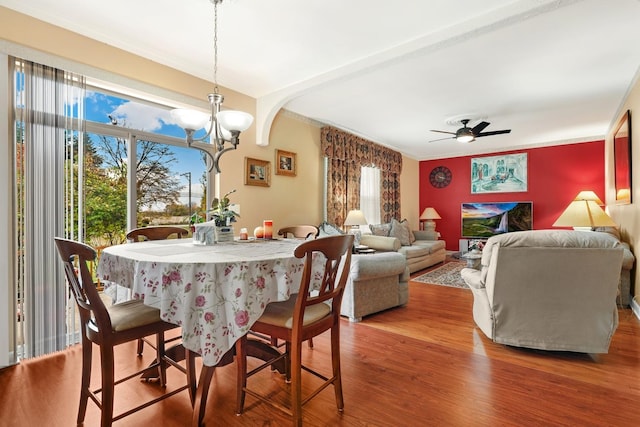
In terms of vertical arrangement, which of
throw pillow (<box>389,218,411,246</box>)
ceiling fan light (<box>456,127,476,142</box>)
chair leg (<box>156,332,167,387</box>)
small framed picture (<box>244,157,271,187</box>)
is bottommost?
chair leg (<box>156,332,167,387</box>)

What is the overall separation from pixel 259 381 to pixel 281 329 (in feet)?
2.41

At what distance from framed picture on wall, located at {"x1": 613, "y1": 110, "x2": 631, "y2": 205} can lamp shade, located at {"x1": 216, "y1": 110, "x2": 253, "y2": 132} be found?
14.3ft

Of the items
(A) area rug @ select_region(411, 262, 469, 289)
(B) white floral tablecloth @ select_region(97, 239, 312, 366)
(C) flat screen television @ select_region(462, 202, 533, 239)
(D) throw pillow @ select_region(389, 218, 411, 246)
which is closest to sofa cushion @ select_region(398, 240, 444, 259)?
(D) throw pillow @ select_region(389, 218, 411, 246)

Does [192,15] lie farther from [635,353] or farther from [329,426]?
[635,353]

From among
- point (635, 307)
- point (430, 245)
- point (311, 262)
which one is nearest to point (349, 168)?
point (430, 245)

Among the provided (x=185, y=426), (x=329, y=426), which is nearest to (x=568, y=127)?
(x=329, y=426)

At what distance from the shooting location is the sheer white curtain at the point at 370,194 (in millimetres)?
6297

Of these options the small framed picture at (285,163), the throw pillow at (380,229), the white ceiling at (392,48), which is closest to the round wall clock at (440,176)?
the throw pillow at (380,229)

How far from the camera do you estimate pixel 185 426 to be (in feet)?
5.31

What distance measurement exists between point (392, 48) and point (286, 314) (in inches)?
97.7

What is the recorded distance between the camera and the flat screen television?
672 centimetres

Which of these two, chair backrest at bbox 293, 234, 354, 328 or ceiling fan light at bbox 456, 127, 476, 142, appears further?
ceiling fan light at bbox 456, 127, 476, 142

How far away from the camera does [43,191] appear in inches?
92.5

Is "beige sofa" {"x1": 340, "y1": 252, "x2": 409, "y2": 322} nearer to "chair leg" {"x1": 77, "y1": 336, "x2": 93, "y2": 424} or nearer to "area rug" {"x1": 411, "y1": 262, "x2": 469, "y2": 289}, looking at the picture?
"area rug" {"x1": 411, "y1": 262, "x2": 469, "y2": 289}
